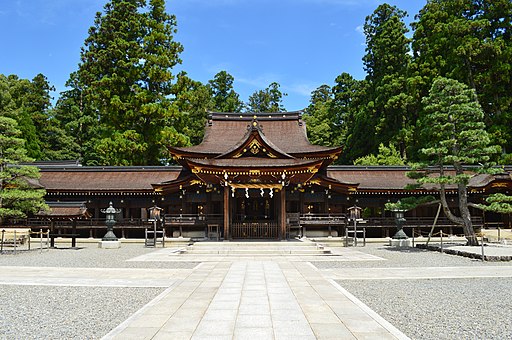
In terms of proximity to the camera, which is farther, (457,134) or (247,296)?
(457,134)

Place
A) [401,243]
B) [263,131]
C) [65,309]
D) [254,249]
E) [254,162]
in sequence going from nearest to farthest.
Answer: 1. [65,309]
2. [254,249]
3. [401,243]
4. [254,162]
5. [263,131]

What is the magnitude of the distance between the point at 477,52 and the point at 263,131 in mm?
21807

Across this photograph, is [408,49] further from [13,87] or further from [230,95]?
[13,87]

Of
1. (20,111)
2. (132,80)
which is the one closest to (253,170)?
(132,80)

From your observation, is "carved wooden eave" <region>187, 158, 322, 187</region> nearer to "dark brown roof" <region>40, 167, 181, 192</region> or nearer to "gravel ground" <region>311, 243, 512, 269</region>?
"gravel ground" <region>311, 243, 512, 269</region>

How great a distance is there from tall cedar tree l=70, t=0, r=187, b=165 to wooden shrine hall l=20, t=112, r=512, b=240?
7390mm

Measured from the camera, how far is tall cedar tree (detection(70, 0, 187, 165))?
37.9 m

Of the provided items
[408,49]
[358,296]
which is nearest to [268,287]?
[358,296]

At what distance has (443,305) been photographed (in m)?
8.46

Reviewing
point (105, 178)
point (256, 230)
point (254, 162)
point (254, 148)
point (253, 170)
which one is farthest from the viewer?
point (105, 178)

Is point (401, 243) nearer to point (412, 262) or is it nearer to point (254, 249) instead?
point (412, 262)

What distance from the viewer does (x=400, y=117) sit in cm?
4312

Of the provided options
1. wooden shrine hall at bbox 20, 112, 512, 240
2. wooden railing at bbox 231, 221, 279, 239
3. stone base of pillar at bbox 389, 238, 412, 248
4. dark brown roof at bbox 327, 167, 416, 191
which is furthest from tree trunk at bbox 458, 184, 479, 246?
wooden railing at bbox 231, 221, 279, 239

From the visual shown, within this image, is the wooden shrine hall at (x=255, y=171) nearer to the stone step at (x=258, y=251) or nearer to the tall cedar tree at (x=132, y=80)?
the stone step at (x=258, y=251)
